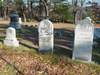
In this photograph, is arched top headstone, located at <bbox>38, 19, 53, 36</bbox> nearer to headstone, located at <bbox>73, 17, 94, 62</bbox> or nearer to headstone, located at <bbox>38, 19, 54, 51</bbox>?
headstone, located at <bbox>38, 19, 54, 51</bbox>

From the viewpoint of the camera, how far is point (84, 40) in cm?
964

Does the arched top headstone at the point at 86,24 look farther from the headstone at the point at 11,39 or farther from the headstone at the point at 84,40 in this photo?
the headstone at the point at 11,39

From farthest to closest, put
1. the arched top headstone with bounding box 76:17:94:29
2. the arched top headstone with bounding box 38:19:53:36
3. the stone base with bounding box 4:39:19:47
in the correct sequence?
the stone base with bounding box 4:39:19:47, the arched top headstone with bounding box 38:19:53:36, the arched top headstone with bounding box 76:17:94:29

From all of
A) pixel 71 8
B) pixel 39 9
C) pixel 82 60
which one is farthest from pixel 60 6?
pixel 82 60

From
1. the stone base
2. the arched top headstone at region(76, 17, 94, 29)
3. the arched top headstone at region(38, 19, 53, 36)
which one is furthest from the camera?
the stone base

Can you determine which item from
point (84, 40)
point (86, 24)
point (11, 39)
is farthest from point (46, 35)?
point (11, 39)

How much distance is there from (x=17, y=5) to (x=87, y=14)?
11.3 metres

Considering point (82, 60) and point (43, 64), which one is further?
point (82, 60)

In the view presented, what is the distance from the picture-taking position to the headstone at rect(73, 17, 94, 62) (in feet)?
31.3

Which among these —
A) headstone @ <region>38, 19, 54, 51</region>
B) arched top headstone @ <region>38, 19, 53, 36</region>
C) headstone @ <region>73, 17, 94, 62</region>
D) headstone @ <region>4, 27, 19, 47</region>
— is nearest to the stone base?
headstone @ <region>4, 27, 19, 47</region>

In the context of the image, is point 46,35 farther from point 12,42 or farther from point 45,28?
point 12,42

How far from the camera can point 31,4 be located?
142ft

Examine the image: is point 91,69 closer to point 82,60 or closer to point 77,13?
point 82,60

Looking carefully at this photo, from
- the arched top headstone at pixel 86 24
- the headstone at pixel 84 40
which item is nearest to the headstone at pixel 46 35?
the headstone at pixel 84 40
